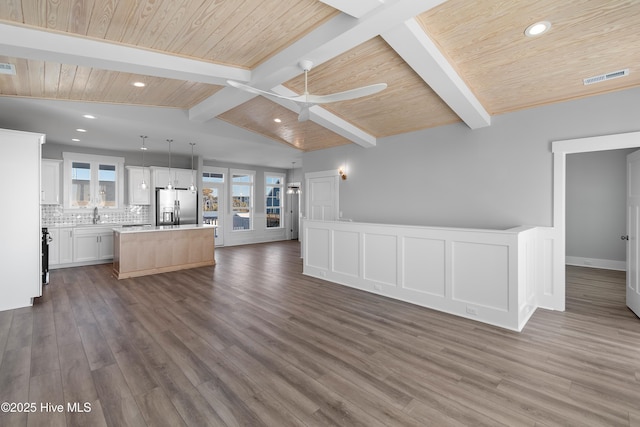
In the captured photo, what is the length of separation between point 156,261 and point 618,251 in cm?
946

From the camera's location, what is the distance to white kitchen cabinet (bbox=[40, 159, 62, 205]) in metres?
6.33

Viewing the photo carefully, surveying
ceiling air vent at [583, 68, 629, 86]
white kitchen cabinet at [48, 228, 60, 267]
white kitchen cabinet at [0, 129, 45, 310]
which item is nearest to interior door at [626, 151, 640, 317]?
ceiling air vent at [583, 68, 629, 86]

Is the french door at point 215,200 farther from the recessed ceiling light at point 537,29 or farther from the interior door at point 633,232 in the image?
the interior door at point 633,232

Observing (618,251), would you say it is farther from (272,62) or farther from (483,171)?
(272,62)

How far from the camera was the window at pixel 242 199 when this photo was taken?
10234 millimetres

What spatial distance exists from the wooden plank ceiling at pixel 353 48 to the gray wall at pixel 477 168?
23 cm

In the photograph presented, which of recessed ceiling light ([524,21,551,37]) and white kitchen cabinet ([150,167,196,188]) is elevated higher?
recessed ceiling light ([524,21,551,37])

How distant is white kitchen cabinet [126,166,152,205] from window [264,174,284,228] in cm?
413

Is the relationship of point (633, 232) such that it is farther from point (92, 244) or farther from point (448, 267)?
point (92, 244)

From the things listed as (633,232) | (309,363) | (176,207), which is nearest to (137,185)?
→ (176,207)

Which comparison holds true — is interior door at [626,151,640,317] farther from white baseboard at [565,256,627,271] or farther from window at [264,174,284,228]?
window at [264,174,284,228]

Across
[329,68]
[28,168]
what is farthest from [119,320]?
[329,68]

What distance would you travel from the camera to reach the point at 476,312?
11.5ft


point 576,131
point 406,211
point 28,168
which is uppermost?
point 576,131
